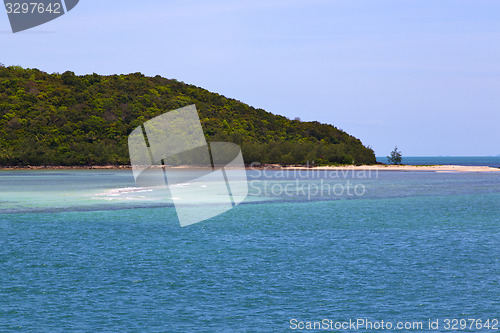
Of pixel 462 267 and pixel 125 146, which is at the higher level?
pixel 125 146

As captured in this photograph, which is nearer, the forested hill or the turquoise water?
the turquoise water

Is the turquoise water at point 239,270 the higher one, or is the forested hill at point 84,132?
the forested hill at point 84,132

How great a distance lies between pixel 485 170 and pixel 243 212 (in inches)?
4949

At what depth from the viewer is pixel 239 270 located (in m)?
25.1

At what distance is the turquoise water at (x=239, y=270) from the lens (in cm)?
1841

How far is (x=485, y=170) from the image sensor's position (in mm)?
157875

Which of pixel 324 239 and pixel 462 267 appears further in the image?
pixel 324 239

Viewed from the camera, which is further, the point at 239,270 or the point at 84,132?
the point at 84,132

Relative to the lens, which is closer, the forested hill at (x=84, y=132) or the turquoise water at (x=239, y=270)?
the turquoise water at (x=239, y=270)

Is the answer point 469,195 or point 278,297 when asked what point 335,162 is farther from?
point 278,297

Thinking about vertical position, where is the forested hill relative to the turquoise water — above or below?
above

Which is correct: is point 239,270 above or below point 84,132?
below

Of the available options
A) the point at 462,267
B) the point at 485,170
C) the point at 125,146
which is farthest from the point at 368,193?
the point at 125,146

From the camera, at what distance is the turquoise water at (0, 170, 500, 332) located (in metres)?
18.4
